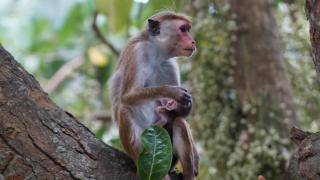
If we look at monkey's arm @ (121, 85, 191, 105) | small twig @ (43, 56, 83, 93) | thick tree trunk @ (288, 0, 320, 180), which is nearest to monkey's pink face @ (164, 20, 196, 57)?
monkey's arm @ (121, 85, 191, 105)

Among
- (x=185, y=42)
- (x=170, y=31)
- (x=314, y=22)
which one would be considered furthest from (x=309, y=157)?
(x=170, y=31)

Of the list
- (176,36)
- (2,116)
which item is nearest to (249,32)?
(176,36)

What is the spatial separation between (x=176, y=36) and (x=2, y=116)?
1476mm

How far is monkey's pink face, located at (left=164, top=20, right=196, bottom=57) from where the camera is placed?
3.65 meters

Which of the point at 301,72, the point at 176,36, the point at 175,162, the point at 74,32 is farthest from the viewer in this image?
the point at 74,32

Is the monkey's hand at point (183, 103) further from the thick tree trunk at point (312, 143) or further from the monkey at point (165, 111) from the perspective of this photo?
the thick tree trunk at point (312, 143)

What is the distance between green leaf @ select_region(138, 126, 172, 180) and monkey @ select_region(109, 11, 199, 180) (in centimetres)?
35

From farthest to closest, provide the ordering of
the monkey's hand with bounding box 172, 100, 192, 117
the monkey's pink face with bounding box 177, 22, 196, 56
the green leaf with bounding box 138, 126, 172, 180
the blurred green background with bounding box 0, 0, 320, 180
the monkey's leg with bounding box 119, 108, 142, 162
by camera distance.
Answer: the blurred green background with bounding box 0, 0, 320, 180
the monkey's pink face with bounding box 177, 22, 196, 56
the monkey's hand with bounding box 172, 100, 192, 117
the monkey's leg with bounding box 119, 108, 142, 162
the green leaf with bounding box 138, 126, 172, 180

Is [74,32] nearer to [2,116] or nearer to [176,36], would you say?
[176,36]

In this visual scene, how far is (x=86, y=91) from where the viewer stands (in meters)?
6.34

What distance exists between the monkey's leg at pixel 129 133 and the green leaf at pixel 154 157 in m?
0.53

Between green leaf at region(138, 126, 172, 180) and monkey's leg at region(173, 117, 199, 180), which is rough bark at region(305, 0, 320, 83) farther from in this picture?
monkey's leg at region(173, 117, 199, 180)

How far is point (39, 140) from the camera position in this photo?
2.57 m

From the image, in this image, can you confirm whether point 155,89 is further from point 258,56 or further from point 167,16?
point 258,56
